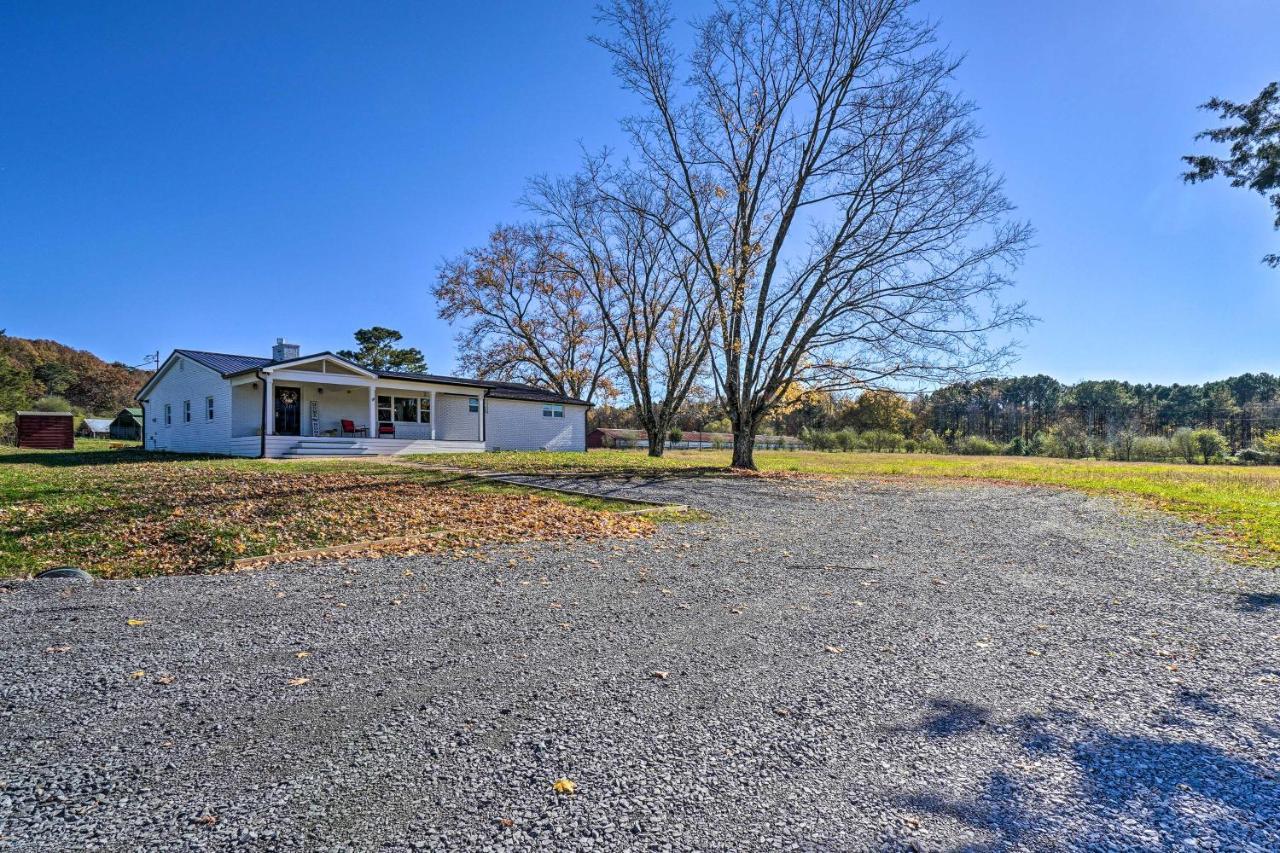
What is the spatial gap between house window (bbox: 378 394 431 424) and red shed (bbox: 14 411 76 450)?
13011 mm

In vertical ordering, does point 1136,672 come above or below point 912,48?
below

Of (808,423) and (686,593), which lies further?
(808,423)

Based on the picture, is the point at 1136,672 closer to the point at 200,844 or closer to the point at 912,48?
the point at 200,844

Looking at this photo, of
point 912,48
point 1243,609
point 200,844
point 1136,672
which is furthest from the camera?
point 912,48

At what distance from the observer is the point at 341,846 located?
1927 mm

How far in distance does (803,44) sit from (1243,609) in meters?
17.8

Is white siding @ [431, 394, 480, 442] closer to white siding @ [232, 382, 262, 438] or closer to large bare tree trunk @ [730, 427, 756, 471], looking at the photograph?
white siding @ [232, 382, 262, 438]

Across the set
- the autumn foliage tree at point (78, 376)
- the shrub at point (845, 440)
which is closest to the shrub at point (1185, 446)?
the shrub at point (845, 440)

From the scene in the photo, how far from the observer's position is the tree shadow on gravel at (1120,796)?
2.07m

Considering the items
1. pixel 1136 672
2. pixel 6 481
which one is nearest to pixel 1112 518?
pixel 1136 672

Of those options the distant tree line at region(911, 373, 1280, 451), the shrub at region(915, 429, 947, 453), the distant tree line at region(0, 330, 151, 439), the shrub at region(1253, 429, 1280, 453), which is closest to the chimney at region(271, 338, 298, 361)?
the distant tree line at region(0, 330, 151, 439)

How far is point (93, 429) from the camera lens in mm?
46875

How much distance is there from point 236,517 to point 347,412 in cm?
1722

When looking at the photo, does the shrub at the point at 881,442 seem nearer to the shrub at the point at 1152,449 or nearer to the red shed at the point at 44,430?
the shrub at the point at 1152,449
